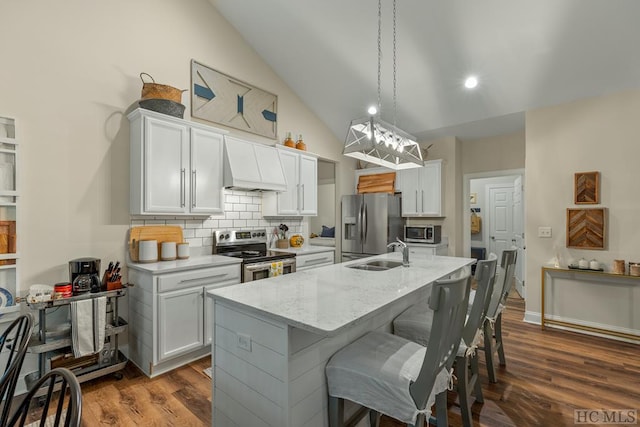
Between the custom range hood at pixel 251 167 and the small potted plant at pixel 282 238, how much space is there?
673 mm

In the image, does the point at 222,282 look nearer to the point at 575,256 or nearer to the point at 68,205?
the point at 68,205

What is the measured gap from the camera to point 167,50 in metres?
3.32

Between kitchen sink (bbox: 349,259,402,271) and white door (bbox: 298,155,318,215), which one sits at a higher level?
white door (bbox: 298,155,318,215)

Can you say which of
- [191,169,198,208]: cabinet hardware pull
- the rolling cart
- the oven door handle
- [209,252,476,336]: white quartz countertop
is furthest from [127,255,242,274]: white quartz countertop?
[209,252,476,336]: white quartz countertop

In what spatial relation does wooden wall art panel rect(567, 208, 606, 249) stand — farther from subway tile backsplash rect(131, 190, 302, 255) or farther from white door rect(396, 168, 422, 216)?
subway tile backsplash rect(131, 190, 302, 255)

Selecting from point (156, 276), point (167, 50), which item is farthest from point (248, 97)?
point (156, 276)

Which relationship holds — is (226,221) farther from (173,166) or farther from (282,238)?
(173,166)

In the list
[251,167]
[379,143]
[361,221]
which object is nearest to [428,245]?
[361,221]

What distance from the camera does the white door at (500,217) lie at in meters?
6.62

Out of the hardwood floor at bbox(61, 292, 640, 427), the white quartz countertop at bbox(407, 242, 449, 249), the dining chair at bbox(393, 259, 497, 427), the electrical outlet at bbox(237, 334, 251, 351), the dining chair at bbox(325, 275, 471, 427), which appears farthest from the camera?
the white quartz countertop at bbox(407, 242, 449, 249)

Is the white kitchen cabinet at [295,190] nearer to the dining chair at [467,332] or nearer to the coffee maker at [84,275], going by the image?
the coffee maker at [84,275]

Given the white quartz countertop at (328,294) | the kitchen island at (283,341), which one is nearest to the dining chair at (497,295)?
the white quartz countertop at (328,294)

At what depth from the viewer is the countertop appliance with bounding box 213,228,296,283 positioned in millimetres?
3319

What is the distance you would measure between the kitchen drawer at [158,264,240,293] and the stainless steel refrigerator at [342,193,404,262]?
8.33 ft
